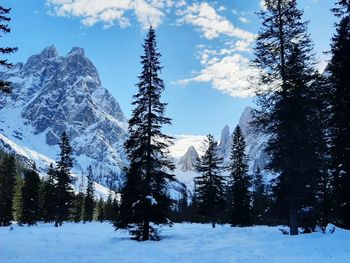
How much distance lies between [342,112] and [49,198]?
2373 inches

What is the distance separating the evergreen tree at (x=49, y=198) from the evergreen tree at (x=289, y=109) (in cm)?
4281

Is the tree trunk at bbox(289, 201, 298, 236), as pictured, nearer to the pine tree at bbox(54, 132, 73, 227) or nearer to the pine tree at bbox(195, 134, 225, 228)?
the pine tree at bbox(195, 134, 225, 228)

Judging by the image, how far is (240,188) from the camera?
51.2 m

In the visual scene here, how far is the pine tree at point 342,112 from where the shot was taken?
2306 centimetres

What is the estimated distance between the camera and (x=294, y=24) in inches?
936

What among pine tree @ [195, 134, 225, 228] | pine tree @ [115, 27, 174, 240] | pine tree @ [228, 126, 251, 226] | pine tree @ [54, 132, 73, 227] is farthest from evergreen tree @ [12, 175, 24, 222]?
pine tree @ [115, 27, 174, 240]

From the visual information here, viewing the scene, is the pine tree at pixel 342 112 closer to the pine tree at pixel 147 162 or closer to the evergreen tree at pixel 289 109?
the evergreen tree at pixel 289 109

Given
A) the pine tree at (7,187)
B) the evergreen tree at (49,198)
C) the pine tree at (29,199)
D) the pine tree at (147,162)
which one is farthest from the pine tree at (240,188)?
the pine tree at (29,199)

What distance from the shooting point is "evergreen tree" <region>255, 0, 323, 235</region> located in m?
22.9

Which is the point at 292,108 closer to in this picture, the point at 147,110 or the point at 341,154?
the point at 341,154

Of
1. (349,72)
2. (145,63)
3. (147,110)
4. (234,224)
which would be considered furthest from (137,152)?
(234,224)

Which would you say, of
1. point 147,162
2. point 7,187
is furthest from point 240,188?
point 7,187

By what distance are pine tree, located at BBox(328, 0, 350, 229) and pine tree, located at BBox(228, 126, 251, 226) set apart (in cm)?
2582

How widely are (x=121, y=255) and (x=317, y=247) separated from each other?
8.69 meters
